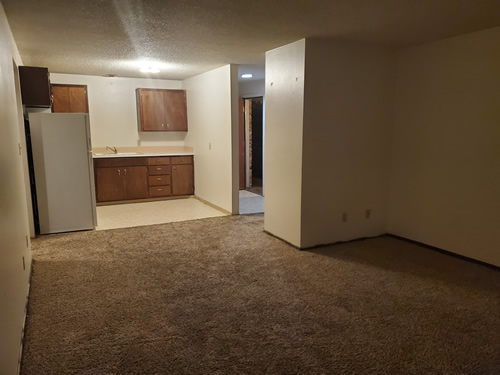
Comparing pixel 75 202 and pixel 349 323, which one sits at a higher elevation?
pixel 75 202

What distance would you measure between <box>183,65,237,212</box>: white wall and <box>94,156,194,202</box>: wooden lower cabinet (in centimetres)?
25

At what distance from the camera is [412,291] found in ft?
9.29

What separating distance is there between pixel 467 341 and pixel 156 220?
157 inches

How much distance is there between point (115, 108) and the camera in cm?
650

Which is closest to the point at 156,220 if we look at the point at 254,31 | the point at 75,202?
the point at 75,202

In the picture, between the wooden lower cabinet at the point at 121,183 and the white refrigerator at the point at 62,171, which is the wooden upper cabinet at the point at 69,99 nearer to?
the wooden lower cabinet at the point at 121,183

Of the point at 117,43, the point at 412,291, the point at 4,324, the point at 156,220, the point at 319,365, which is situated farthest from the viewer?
the point at 156,220

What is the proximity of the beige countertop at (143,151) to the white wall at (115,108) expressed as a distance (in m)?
0.09

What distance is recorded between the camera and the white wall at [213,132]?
202 inches

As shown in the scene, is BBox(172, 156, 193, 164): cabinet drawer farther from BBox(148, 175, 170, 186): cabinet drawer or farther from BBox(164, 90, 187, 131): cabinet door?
BBox(164, 90, 187, 131): cabinet door

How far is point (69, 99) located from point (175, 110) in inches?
70.9

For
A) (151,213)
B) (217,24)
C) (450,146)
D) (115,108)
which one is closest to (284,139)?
(217,24)

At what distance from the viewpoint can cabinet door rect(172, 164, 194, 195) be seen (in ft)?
21.5

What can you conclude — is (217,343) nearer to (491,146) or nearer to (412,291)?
(412,291)
